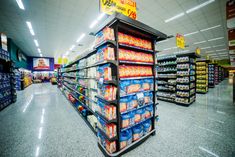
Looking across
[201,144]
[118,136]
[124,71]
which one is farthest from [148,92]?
[201,144]

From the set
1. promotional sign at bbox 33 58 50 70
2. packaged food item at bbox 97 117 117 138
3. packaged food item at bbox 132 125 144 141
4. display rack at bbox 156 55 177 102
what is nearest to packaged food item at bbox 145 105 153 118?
packaged food item at bbox 132 125 144 141

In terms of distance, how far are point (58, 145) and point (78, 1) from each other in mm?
5600

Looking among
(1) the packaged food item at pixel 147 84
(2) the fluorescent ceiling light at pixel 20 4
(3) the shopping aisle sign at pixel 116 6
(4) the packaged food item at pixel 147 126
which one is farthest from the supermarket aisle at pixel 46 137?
(2) the fluorescent ceiling light at pixel 20 4

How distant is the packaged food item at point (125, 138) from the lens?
2098mm

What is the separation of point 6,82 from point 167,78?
8667mm

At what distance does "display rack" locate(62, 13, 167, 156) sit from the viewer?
1.93m

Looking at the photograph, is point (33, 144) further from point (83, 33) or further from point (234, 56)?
point (83, 33)

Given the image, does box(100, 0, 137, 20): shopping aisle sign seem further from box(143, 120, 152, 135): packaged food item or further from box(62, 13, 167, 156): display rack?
box(143, 120, 152, 135): packaged food item

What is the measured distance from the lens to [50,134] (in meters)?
2.79

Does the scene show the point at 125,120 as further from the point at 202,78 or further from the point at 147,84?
the point at 202,78

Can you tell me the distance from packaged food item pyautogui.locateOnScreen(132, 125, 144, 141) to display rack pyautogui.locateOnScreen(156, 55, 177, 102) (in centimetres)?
396

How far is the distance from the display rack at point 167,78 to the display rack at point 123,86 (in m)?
3.50

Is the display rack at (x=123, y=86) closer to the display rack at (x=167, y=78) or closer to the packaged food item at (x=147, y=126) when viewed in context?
the packaged food item at (x=147, y=126)

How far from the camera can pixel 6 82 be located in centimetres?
534
